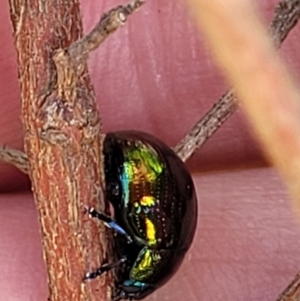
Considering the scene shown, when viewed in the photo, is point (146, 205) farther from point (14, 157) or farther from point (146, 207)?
point (14, 157)

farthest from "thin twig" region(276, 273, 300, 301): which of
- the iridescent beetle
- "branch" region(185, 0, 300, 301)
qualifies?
"branch" region(185, 0, 300, 301)

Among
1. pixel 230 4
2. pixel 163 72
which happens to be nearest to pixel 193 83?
pixel 163 72

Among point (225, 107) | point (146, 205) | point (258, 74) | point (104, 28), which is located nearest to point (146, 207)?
point (146, 205)

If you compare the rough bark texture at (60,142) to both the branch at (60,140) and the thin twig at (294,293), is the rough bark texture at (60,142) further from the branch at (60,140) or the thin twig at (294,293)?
the thin twig at (294,293)

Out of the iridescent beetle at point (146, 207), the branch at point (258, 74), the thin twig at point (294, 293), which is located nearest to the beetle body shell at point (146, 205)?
the iridescent beetle at point (146, 207)

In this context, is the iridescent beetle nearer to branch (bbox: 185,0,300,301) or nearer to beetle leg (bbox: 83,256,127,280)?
beetle leg (bbox: 83,256,127,280)

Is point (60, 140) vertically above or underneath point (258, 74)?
underneath

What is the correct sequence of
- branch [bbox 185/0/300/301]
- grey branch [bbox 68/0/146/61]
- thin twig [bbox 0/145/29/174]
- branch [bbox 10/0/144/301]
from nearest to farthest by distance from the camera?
1. branch [bbox 185/0/300/301]
2. grey branch [bbox 68/0/146/61]
3. branch [bbox 10/0/144/301]
4. thin twig [bbox 0/145/29/174]
